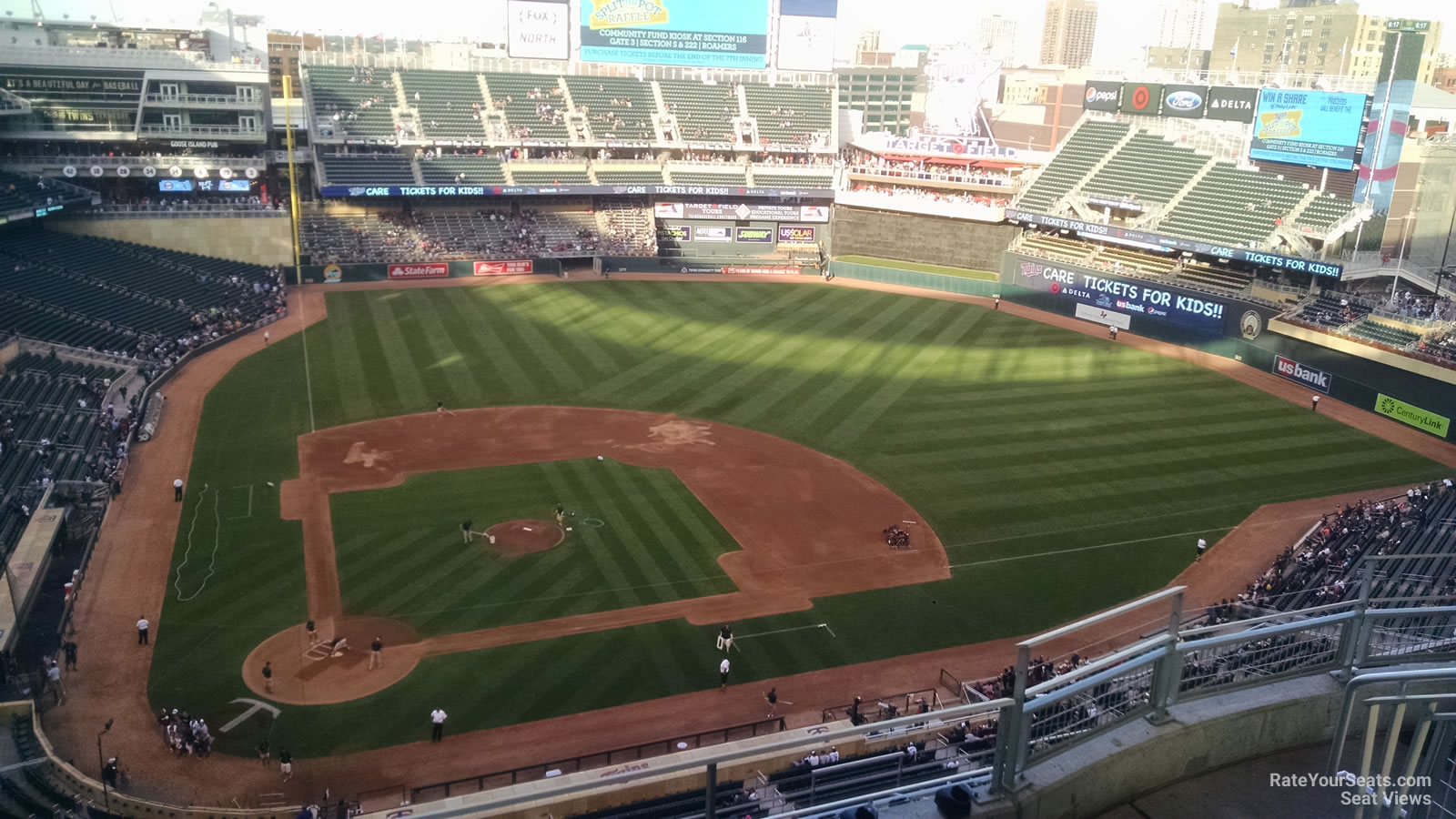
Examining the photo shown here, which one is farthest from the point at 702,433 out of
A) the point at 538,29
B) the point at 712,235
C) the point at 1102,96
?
the point at 538,29

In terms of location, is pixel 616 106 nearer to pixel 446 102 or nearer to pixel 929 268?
pixel 446 102

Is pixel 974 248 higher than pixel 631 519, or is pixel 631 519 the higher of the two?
pixel 974 248

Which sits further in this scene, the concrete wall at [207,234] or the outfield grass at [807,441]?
the concrete wall at [207,234]

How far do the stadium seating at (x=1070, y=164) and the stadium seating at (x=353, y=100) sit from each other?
127 ft

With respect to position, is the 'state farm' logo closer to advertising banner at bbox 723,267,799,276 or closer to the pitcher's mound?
advertising banner at bbox 723,267,799,276

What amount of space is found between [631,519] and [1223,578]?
1531 cm

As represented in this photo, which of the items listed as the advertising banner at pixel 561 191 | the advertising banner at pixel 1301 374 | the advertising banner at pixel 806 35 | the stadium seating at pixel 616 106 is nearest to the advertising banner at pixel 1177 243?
the advertising banner at pixel 1301 374

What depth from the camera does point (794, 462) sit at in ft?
108

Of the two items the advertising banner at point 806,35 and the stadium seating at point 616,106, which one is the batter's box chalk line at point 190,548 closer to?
the stadium seating at point 616,106

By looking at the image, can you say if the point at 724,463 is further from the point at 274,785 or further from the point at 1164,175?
the point at 1164,175

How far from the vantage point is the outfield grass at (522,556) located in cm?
2403

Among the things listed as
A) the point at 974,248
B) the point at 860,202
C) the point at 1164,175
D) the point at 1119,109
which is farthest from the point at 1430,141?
the point at 860,202

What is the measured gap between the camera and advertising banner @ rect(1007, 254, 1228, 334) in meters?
47.7

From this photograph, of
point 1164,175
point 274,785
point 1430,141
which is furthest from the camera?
point 1164,175
